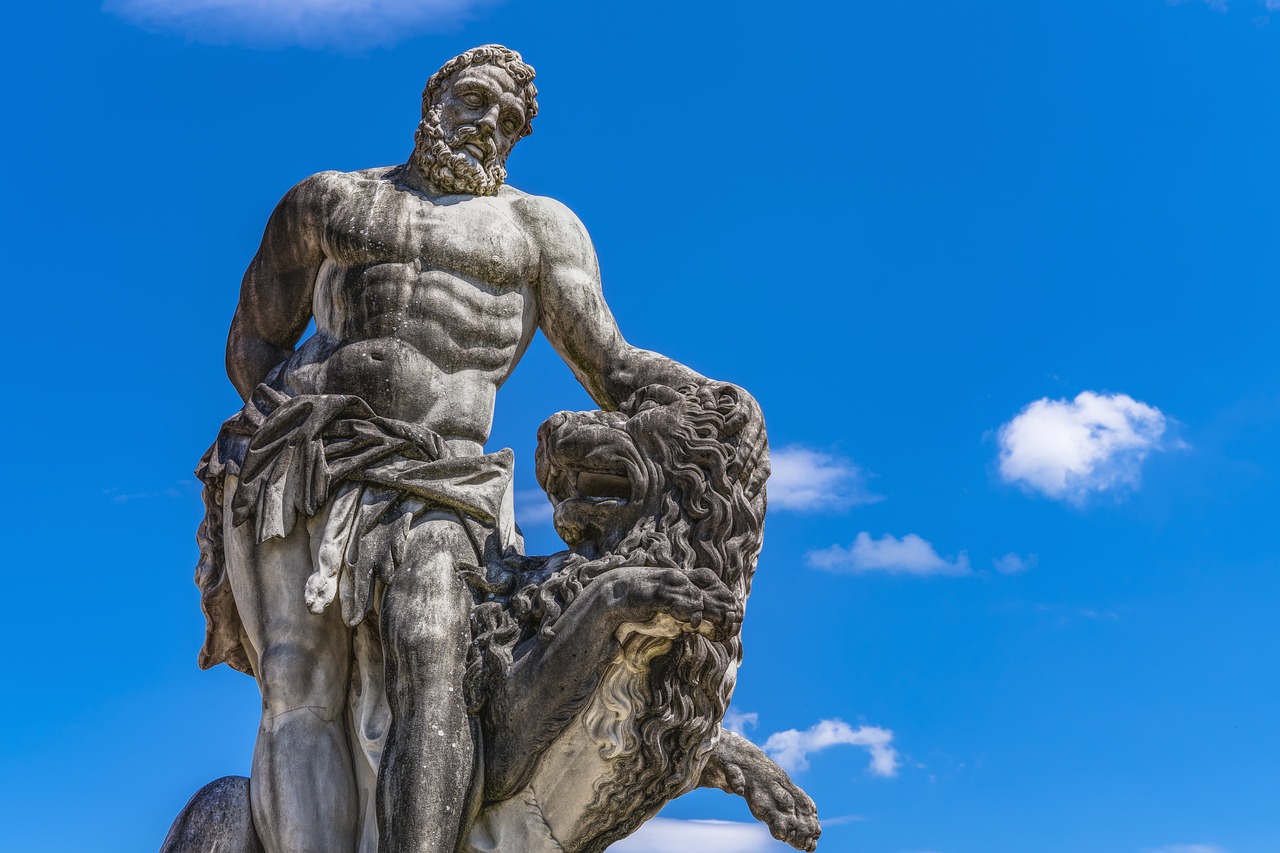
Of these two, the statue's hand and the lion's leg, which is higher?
the statue's hand

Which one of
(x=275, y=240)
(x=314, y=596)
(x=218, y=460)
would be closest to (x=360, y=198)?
(x=275, y=240)

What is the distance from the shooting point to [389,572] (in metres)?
7.90

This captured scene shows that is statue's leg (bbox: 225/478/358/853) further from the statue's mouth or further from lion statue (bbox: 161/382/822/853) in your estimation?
the statue's mouth

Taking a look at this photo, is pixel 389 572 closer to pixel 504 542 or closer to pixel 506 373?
pixel 504 542

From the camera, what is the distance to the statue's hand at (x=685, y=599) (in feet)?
24.7

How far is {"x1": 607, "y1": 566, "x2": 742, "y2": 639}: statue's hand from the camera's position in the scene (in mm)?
7535

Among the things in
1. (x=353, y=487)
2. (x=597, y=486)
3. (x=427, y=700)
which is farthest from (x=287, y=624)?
(x=597, y=486)

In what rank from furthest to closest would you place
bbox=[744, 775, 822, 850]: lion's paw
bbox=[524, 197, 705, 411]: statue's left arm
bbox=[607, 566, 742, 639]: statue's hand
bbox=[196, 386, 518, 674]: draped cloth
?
bbox=[524, 197, 705, 411]: statue's left arm, bbox=[744, 775, 822, 850]: lion's paw, bbox=[196, 386, 518, 674]: draped cloth, bbox=[607, 566, 742, 639]: statue's hand

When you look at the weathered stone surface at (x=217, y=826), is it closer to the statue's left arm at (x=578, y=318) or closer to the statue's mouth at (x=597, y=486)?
the statue's mouth at (x=597, y=486)

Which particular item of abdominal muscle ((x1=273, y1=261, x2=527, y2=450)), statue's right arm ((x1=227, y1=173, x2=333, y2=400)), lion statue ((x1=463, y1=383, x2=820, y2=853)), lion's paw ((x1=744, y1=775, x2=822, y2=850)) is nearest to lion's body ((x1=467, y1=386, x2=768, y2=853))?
lion statue ((x1=463, y1=383, x2=820, y2=853))

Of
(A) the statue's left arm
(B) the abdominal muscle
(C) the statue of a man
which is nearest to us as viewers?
(C) the statue of a man

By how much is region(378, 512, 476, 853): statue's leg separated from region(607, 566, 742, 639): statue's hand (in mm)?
748

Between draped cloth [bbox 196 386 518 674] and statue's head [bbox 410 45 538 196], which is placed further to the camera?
statue's head [bbox 410 45 538 196]

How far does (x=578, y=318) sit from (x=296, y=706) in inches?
86.6
